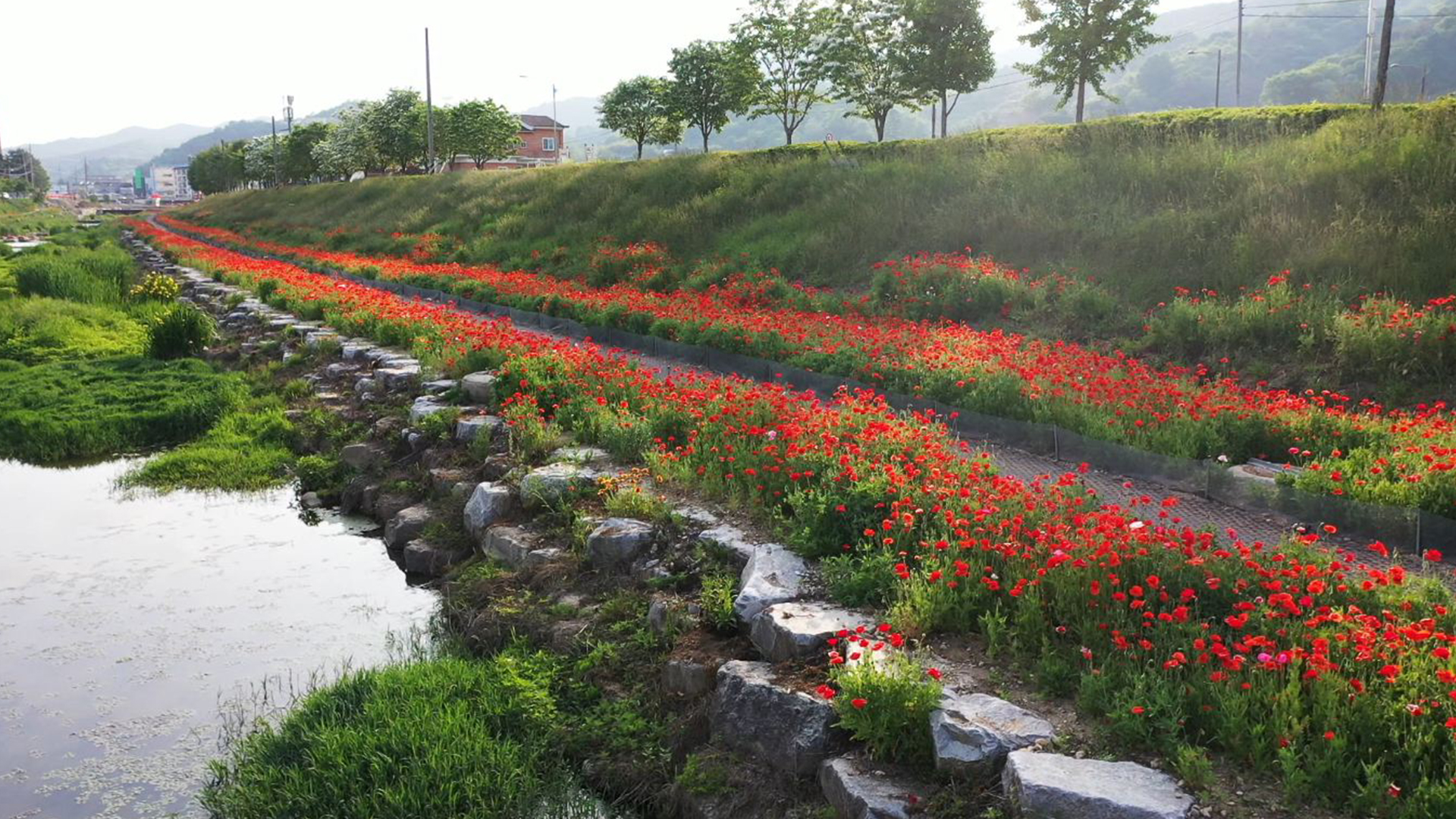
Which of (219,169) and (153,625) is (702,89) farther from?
(219,169)

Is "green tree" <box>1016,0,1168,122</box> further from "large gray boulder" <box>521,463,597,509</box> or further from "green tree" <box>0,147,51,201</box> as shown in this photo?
"green tree" <box>0,147,51,201</box>

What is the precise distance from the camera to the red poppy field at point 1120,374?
6.24 metres

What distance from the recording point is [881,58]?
3494 centimetres

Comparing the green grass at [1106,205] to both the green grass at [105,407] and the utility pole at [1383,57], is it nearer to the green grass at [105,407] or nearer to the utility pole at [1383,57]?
the utility pole at [1383,57]

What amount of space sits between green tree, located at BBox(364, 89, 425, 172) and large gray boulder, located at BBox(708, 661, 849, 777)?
56.8 m

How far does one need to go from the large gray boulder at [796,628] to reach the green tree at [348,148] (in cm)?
6037

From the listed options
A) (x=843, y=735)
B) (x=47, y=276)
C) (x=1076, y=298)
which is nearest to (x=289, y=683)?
(x=843, y=735)

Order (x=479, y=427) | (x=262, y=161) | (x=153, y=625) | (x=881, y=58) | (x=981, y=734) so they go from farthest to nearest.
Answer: (x=262, y=161), (x=881, y=58), (x=479, y=427), (x=153, y=625), (x=981, y=734)

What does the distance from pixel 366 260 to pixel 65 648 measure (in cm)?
2278

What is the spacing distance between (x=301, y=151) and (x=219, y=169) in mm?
37433

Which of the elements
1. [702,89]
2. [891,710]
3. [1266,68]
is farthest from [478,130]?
[1266,68]

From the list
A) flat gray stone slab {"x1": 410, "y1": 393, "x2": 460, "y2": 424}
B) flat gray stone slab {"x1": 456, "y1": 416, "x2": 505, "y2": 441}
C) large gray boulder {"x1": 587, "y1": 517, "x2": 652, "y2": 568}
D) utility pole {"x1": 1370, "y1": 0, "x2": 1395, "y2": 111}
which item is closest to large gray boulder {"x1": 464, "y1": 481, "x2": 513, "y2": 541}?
flat gray stone slab {"x1": 456, "y1": 416, "x2": 505, "y2": 441}

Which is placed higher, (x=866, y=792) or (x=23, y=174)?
(x=23, y=174)

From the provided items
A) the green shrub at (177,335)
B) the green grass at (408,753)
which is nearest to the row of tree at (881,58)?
the green shrub at (177,335)
